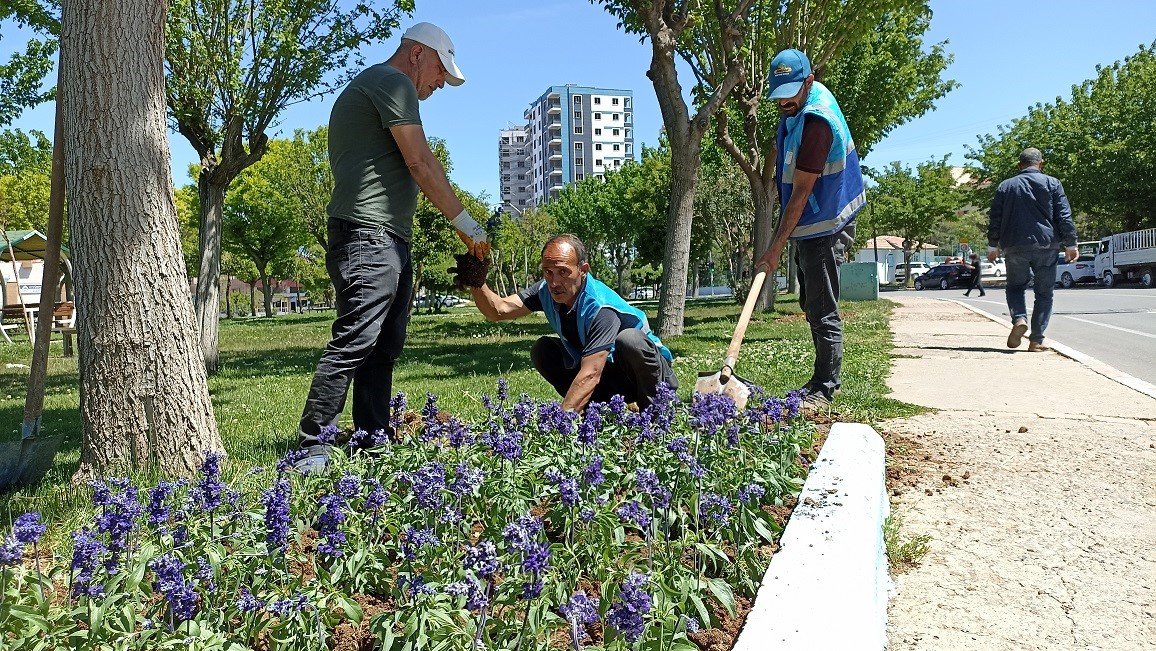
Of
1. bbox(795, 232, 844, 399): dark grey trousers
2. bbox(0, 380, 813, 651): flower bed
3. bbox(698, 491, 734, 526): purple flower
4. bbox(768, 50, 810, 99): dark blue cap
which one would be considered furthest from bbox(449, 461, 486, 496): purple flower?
bbox(768, 50, 810, 99): dark blue cap

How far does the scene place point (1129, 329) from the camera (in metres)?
12.0

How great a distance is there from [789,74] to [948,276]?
139ft

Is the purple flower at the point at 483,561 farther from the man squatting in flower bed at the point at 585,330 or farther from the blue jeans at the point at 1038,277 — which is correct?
the blue jeans at the point at 1038,277

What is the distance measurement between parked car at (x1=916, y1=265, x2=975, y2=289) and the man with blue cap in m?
40.6

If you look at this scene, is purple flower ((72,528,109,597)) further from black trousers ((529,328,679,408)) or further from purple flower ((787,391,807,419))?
purple flower ((787,391,807,419))

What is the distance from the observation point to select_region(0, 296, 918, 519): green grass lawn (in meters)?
4.69

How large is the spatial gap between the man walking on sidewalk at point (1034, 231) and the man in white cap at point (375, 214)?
7302 mm

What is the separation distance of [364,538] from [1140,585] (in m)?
2.46

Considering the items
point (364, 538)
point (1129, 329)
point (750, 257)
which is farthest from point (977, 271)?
point (364, 538)

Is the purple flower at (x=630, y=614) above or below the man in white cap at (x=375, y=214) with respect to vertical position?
below

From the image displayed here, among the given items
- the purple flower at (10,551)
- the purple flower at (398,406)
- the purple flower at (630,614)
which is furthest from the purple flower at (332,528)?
the purple flower at (398,406)

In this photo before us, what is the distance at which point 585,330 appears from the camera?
3.98 meters

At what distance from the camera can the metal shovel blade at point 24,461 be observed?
135 inches

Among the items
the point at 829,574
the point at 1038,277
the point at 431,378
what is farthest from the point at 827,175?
the point at 1038,277
